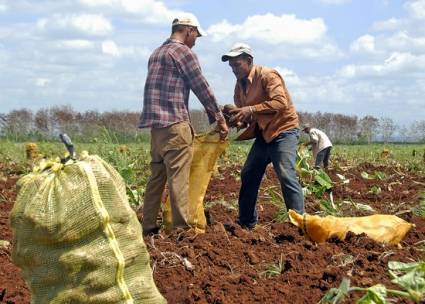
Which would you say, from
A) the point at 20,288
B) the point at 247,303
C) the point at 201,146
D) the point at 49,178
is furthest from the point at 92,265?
the point at 201,146

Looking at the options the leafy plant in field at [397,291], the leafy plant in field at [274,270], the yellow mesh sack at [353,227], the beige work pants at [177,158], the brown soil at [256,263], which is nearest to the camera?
the leafy plant in field at [397,291]

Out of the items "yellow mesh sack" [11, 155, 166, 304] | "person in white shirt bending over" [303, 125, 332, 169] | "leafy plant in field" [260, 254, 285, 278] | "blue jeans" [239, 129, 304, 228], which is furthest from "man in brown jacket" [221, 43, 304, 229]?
"person in white shirt bending over" [303, 125, 332, 169]

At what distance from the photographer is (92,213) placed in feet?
10.1

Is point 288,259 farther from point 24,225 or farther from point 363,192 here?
point 363,192

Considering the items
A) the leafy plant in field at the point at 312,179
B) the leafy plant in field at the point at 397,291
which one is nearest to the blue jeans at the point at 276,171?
the leafy plant in field at the point at 312,179

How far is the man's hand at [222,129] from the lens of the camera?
20.6ft

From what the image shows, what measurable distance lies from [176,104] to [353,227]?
1745 mm

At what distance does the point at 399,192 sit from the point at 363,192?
0.46 meters

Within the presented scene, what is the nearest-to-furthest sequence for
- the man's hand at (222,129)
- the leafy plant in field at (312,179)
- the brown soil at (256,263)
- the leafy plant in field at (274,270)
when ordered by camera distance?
the brown soil at (256,263) → the leafy plant in field at (274,270) → the man's hand at (222,129) → the leafy plant in field at (312,179)

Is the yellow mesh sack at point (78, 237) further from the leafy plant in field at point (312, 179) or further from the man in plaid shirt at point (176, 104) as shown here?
the leafy plant in field at point (312, 179)

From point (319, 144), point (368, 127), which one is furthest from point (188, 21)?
point (368, 127)

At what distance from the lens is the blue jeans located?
655 centimetres

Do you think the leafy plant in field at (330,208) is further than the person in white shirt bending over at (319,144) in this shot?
No

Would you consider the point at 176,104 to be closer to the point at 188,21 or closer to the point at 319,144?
the point at 188,21
